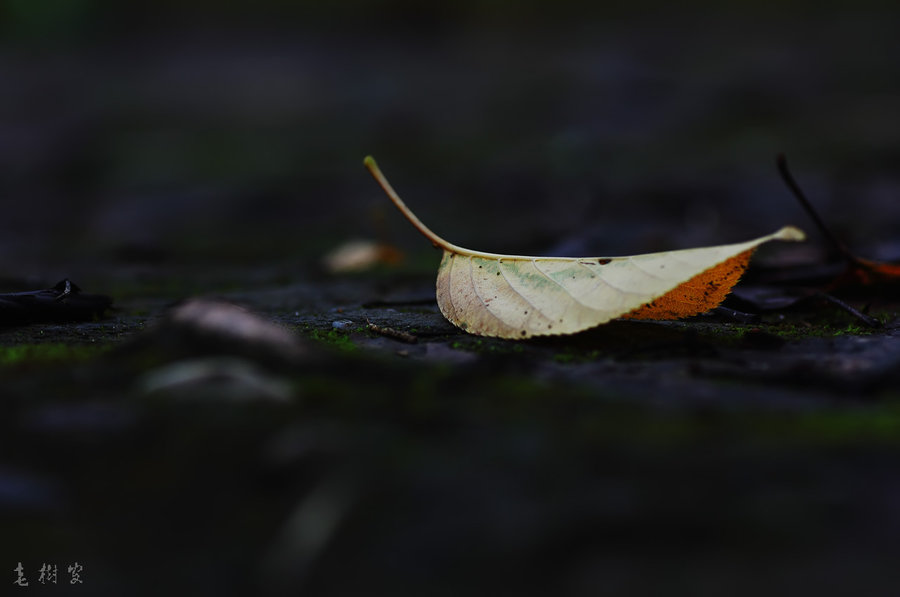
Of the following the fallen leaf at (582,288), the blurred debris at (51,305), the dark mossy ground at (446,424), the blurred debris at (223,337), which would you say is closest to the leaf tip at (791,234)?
the fallen leaf at (582,288)

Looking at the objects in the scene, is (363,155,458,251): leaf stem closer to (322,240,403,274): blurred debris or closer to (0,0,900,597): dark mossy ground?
(0,0,900,597): dark mossy ground

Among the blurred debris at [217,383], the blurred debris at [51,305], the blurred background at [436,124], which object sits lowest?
the blurred debris at [217,383]

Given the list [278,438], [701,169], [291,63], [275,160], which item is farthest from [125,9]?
[278,438]

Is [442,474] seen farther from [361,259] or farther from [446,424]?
[361,259]

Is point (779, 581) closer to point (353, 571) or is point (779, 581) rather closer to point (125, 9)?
point (353, 571)

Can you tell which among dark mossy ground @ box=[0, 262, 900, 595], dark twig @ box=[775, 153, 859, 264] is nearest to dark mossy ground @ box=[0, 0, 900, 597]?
dark mossy ground @ box=[0, 262, 900, 595]

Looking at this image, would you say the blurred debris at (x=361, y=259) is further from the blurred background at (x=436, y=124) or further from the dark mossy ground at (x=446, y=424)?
the blurred background at (x=436, y=124)
